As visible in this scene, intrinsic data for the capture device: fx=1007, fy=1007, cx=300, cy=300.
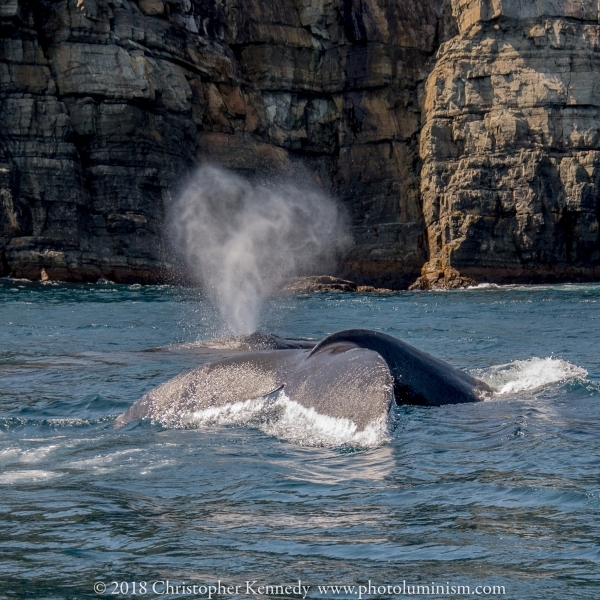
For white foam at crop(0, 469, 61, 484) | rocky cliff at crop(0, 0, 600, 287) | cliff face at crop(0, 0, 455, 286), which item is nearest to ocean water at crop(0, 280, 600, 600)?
white foam at crop(0, 469, 61, 484)

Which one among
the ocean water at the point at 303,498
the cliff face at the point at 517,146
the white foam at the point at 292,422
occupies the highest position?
the cliff face at the point at 517,146

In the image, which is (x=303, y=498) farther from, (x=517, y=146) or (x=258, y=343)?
(x=517, y=146)

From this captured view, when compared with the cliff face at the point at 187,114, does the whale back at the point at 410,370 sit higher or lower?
lower

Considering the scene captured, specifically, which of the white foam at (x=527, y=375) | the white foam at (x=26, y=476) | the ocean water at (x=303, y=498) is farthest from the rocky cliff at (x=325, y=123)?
the white foam at (x=26, y=476)

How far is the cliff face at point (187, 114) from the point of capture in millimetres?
45500

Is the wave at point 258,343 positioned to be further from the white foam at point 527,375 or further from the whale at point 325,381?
the whale at point 325,381

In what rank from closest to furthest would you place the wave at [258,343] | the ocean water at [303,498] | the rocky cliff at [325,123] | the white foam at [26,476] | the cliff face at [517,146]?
the ocean water at [303,498], the white foam at [26,476], the wave at [258,343], the rocky cliff at [325,123], the cliff face at [517,146]

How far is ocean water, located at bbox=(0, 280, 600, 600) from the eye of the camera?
4469 millimetres

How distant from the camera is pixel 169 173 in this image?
48.2m

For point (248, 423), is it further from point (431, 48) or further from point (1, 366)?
point (431, 48)

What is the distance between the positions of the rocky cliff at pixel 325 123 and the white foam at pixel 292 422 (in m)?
36.7

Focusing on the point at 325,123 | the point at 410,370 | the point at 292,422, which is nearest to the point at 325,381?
the point at 292,422

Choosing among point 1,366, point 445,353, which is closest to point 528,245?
point 445,353

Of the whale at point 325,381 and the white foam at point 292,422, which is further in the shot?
the whale at point 325,381
